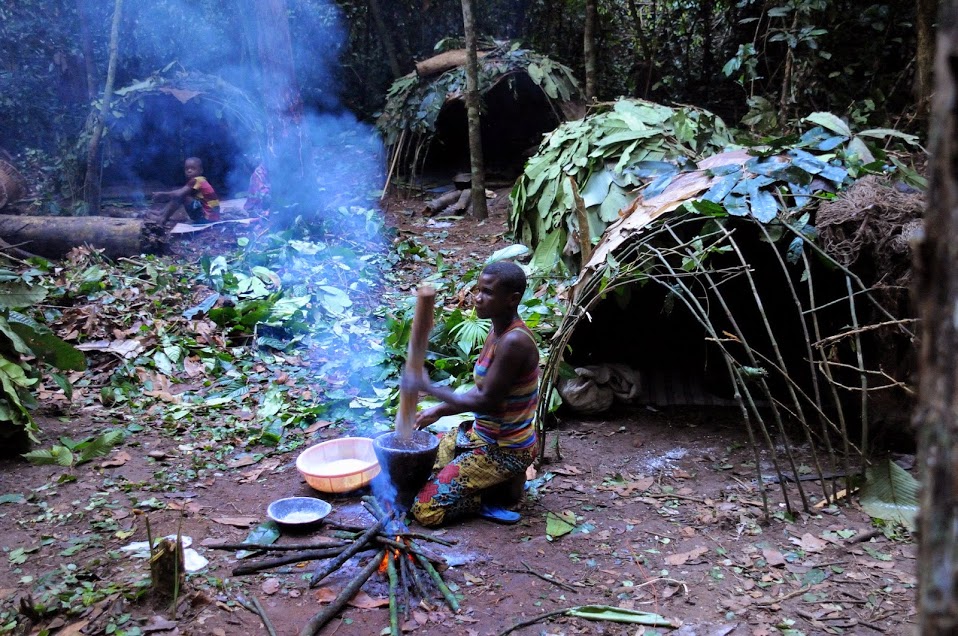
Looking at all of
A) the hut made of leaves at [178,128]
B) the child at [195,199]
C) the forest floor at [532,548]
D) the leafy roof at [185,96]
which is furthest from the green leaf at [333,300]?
the leafy roof at [185,96]

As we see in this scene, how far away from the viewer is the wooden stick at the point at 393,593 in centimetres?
262

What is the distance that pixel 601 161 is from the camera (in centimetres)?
648

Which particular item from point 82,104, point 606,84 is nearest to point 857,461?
point 606,84

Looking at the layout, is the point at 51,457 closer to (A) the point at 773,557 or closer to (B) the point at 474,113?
(A) the point at 773,557

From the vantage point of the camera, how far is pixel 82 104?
12.0 m

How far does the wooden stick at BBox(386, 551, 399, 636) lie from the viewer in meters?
2.62

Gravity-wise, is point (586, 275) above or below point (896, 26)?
below

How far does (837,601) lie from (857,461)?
5.29 feet

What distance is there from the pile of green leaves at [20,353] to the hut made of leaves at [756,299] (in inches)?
118

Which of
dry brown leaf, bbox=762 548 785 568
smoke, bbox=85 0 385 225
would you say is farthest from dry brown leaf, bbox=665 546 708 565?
smoke, bbox=85 0 385 225

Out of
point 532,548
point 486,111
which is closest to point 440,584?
point 532,548

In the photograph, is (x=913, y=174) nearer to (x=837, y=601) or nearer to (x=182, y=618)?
(x=837, y=601)

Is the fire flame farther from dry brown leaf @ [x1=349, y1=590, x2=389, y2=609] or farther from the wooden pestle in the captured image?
the wooden pestle

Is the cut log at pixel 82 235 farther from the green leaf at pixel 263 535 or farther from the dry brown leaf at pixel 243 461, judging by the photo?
the green leaf at pixel 263 535
